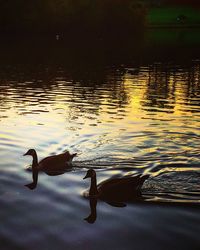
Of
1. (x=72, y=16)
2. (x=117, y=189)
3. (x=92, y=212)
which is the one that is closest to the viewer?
(x=92, y=212)

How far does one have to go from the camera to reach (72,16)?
407 feet

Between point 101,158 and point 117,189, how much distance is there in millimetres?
4454

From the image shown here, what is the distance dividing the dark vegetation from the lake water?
78393 millimetres

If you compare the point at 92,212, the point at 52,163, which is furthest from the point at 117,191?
the point at 52,163

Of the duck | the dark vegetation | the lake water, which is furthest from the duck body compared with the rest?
the dark vegetation

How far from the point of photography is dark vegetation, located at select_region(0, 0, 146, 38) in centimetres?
12200

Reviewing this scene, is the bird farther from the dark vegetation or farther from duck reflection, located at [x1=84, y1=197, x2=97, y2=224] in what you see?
the dark vegetation

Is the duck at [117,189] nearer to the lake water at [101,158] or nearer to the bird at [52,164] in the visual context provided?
the lake water at [101,158]

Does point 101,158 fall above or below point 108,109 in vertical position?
above

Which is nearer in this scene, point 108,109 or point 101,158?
point 101,158

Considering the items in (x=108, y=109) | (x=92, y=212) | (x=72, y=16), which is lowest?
(x=108, y=109)

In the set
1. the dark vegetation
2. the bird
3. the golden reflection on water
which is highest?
the dark vegetation

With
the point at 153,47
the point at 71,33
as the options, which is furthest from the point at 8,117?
the point at 71,33

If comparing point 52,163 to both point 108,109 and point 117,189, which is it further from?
point 108,109
